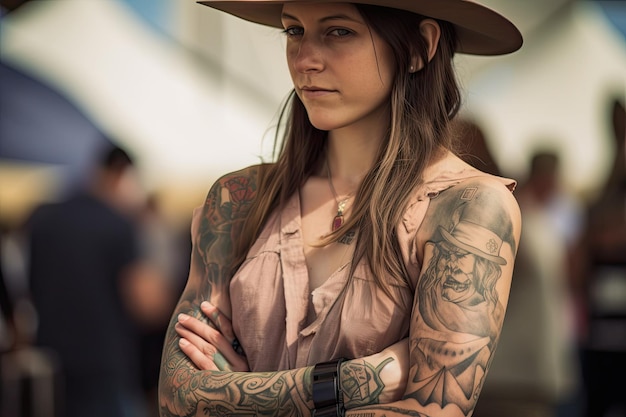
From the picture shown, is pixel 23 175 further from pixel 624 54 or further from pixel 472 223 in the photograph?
pixel 472 223

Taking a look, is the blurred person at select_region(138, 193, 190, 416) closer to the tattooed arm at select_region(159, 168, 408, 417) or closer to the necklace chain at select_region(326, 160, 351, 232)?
the tattooed arm at select_region(159, 168, 408, 417)

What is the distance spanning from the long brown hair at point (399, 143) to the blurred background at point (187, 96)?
405 cm

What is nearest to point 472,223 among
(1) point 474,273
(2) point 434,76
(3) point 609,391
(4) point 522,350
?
(1) point 474,273

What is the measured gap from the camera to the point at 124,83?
6.77 m

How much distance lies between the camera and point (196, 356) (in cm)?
245

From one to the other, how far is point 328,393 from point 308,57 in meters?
0.71

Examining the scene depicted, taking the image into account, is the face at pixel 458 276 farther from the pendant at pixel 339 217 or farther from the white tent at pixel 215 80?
the white tent at pixel 215 80

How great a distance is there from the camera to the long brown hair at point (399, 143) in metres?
2.33

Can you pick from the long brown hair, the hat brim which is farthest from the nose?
the hat brim

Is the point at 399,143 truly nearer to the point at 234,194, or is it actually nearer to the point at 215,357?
the point at 234,194

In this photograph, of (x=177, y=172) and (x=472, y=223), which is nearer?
(x=472, y=223)

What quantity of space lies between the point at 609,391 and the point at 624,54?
6.80 ft

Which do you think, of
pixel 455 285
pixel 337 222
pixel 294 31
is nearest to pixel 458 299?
pixel 455 285

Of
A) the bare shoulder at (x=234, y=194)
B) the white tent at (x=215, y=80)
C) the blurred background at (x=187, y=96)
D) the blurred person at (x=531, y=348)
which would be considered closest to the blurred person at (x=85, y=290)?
the blurred background at (x=187, y=96)
